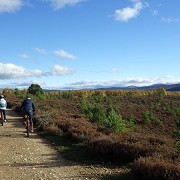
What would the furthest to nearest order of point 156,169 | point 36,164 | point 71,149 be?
point 71,149
point 36,164
point 156,169

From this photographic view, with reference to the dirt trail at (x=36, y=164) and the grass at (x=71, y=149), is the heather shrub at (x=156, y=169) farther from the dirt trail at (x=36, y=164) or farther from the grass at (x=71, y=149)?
the grass at (x=71, y=149)

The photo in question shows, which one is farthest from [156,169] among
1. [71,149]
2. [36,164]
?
[71,149]

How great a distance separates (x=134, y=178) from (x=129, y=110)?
4251 cm

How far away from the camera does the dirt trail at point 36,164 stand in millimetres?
10413

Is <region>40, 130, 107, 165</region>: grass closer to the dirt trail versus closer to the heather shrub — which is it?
the dirt trail

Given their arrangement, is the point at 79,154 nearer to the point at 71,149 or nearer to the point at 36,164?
the point at 71,149

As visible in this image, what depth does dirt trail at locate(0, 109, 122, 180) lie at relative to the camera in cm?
1041

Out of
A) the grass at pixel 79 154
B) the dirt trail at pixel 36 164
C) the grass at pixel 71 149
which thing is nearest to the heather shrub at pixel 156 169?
the grass at pixel 79 154

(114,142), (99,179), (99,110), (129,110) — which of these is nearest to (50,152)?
(114,142)

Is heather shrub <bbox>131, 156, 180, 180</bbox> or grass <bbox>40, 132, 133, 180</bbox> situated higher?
heather shrub <bbox>131, 156, 180, 180</bbox>

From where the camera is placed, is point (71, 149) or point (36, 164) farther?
point (71, 149)

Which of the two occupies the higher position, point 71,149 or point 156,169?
point 156,169

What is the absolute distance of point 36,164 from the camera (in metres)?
11.8

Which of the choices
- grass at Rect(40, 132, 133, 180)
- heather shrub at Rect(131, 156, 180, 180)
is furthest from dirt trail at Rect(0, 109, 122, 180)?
heather shrub at Rect(131, 156, 180, 180)
